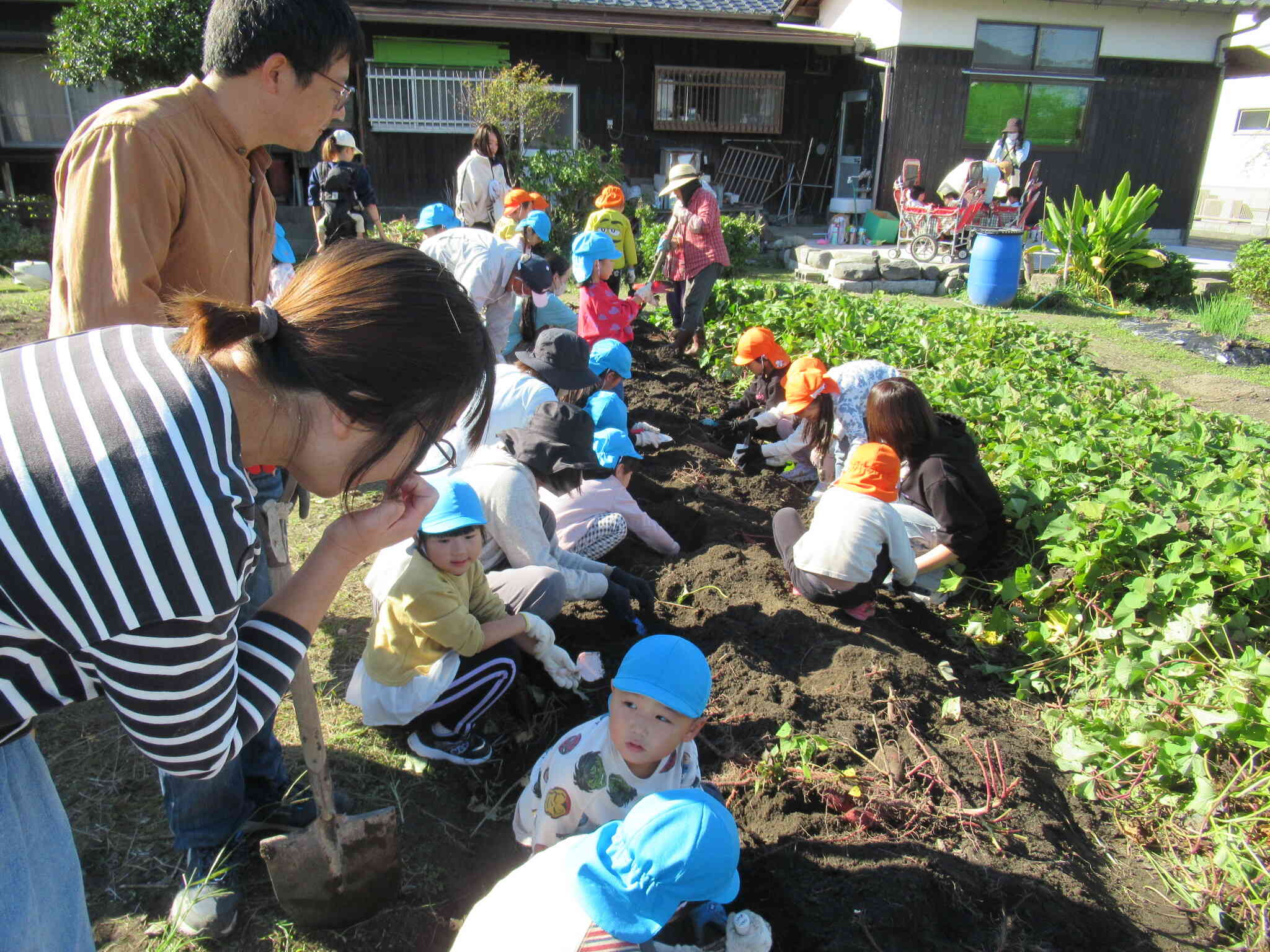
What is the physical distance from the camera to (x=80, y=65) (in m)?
10.5

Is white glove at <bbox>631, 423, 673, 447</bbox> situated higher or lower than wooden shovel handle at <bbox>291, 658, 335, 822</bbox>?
lower

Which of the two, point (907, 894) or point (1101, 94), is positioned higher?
point (1101, 94)

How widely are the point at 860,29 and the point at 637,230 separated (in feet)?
18.8

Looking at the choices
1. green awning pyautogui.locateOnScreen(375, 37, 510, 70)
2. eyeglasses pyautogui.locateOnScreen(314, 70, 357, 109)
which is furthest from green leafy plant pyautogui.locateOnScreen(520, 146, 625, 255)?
eyeglasses pyautogui.locateOnScreen(314, 70, 357, 109)

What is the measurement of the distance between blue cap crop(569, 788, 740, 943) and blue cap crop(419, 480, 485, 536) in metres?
1.16

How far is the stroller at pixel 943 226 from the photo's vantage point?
484 inches

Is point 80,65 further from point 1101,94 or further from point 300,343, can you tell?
point 1101,94

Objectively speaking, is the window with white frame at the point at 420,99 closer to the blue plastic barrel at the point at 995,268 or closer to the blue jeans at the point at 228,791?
the blue plastic barrel at the point at 995,268

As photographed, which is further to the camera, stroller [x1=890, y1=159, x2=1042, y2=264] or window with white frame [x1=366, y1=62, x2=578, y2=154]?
window with white frame [x1=366, y1=62, x2=578, y2=154]

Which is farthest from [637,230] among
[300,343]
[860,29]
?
[300,343]

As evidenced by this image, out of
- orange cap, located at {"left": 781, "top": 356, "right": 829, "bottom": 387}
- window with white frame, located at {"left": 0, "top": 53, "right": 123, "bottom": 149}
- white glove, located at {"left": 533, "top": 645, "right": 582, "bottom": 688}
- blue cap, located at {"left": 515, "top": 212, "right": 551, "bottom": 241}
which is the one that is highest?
window with white frame, located at {"left": 0, "top": 53, "right": 123, "bottom": 149}

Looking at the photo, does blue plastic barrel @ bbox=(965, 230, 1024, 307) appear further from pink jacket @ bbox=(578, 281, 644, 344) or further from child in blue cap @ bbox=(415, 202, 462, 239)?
child in blue cap @ bbox=(415, 202, 462, 239)

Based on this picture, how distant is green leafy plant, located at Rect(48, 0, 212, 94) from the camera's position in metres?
10.2

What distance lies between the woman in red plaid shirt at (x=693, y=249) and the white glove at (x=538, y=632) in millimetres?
5238
